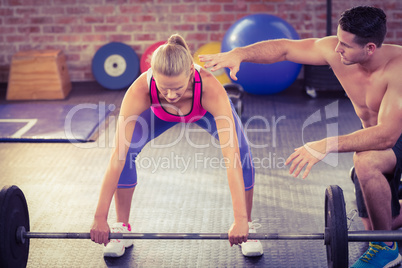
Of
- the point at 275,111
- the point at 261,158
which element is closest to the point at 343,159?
the point at 261,158

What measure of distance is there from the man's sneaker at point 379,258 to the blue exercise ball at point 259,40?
2.24 m

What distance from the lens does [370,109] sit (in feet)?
6.93

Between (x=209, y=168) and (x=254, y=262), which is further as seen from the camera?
(x=209, y=168)

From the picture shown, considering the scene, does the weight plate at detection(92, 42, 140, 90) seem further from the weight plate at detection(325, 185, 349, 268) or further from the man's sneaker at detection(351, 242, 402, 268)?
the weight plate at detection(325, 185, 349, 268)

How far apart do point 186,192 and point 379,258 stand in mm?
1065

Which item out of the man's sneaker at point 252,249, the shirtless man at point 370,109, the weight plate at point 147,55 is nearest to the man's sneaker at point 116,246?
the man's sneaker at point 252,249

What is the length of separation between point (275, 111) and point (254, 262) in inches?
85.1

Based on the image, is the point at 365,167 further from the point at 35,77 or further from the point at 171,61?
the point at 35,77

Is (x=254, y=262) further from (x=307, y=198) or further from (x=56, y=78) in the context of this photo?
(x=56, y=78)

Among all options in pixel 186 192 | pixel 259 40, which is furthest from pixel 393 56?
pixel 259 40

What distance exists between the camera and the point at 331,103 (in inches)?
171

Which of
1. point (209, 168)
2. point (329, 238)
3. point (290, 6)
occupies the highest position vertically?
point (290, 6)

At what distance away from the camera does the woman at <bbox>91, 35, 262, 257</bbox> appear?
1735mm

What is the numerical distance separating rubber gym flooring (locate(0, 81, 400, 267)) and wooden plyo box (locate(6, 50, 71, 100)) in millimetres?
777
